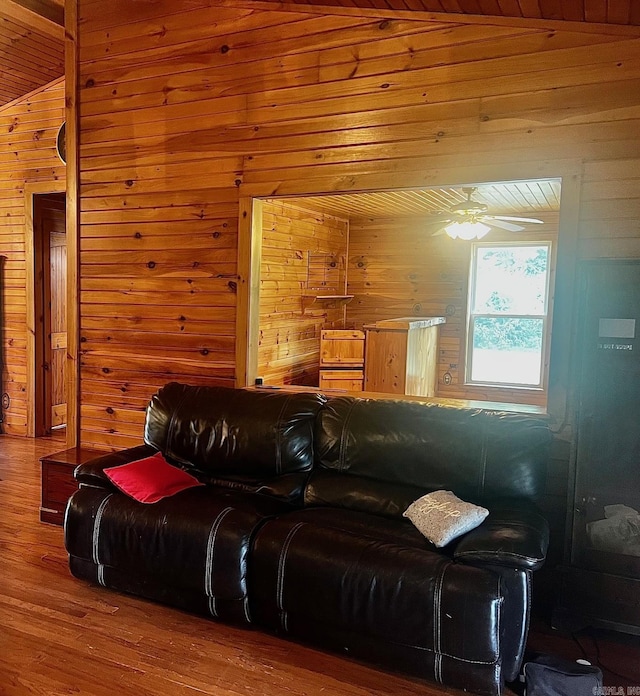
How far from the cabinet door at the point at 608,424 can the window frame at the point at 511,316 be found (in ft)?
14.0

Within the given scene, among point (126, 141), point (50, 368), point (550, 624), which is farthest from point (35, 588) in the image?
point (50, 368)

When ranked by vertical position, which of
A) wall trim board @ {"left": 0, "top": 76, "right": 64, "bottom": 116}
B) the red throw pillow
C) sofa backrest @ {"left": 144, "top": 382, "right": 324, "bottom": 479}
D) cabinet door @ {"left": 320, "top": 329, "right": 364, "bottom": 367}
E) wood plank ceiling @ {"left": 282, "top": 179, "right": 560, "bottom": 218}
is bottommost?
the red throw pillow

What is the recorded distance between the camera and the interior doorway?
5.70 meters

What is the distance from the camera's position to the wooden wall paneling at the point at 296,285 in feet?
18.8

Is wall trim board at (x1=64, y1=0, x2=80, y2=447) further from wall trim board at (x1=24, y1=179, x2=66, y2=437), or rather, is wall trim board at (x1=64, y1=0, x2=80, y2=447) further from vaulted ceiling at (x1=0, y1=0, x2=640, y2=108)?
wall trim board at (x1=24, y1=179, x2=66, y2=437)

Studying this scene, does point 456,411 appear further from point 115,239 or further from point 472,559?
point 115,239

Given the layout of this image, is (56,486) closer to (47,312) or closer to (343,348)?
(47,312)

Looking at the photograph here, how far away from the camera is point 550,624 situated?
2635 mm

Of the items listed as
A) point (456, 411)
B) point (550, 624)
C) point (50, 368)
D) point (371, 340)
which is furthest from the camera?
point (50, 368)

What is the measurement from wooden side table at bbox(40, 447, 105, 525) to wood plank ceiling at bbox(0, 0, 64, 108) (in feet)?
10.3

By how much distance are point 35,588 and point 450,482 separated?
6.87ft

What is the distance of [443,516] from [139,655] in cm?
136

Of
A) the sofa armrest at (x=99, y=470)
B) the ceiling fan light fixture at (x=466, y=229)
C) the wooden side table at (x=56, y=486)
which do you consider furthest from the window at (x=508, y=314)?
the sofa armrest at (x=99, y=470)

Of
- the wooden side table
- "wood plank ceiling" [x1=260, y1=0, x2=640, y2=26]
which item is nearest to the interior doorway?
the wooden side table
